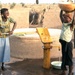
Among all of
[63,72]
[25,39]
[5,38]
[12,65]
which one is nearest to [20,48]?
[25,39]

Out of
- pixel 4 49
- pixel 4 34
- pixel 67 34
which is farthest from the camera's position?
pixel 4 49

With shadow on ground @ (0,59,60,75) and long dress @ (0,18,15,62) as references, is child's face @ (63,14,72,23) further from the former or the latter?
long dress @ (0,18,15,62)

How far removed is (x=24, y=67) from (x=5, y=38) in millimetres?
910

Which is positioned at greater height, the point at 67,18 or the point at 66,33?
the point at 67,18

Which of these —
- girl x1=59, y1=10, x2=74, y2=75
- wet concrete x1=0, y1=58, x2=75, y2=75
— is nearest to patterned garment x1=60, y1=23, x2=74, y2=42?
girl x1=59, y1=10, x2=74, y2=75

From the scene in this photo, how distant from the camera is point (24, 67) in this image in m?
7.21

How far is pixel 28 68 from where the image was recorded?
7109mm

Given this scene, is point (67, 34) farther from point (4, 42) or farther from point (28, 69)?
point (4, 42)

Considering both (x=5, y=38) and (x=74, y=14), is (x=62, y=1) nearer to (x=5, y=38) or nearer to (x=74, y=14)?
(x=74, y=14)

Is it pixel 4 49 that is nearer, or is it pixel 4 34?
pixel 4 34

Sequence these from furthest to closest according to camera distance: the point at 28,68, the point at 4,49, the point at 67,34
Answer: the point at 28,68, the point at 4,49, the point at 67,34

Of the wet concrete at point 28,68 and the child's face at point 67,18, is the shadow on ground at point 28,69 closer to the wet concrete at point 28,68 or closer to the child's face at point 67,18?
the wet concrete at point 28,68

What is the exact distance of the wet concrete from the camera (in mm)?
6617

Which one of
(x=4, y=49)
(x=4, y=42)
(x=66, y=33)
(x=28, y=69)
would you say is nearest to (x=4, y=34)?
(x=4, y=42)
